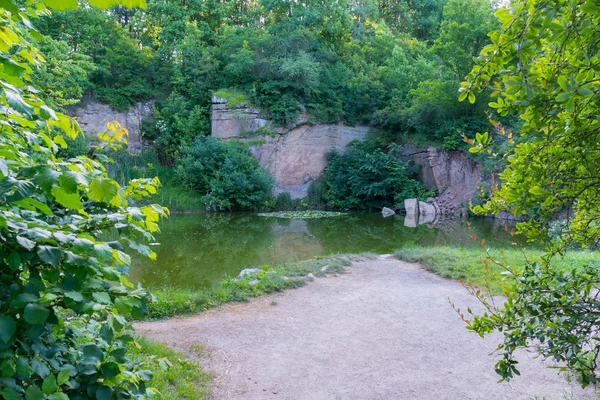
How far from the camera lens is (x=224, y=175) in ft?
61.2

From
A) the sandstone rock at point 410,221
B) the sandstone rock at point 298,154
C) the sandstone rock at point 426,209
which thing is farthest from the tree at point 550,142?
the sandstone rock at point 298,154

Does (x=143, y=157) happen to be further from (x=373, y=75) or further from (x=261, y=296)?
(x=261, y=296)

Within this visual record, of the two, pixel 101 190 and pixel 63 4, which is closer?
pixel 63 4

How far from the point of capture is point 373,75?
23500 millimetres

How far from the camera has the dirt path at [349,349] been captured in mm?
3406

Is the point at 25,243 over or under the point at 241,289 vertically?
over

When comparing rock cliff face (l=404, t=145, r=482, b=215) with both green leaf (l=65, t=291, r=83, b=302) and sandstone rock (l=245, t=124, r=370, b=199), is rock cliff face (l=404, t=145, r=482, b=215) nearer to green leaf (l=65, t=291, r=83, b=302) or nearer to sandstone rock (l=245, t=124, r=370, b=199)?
sandstone rock (l=245, t=124, r=370, b=199)

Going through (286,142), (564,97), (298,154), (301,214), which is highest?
(286,142)

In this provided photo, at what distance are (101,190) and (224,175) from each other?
1778 centimetres

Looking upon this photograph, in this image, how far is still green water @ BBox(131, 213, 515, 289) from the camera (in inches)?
339

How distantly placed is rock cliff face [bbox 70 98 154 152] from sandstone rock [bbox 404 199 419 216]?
44.1 ft

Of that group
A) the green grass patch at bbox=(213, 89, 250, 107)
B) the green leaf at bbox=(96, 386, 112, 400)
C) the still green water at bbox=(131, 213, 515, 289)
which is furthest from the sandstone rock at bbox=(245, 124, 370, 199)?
the green leaf at bbox=(96, 386, 112, 400)

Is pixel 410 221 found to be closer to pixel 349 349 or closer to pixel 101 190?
pixel 349 349

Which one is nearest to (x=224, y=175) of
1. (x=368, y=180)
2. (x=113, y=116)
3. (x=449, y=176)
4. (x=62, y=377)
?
(x=113, y=116)
